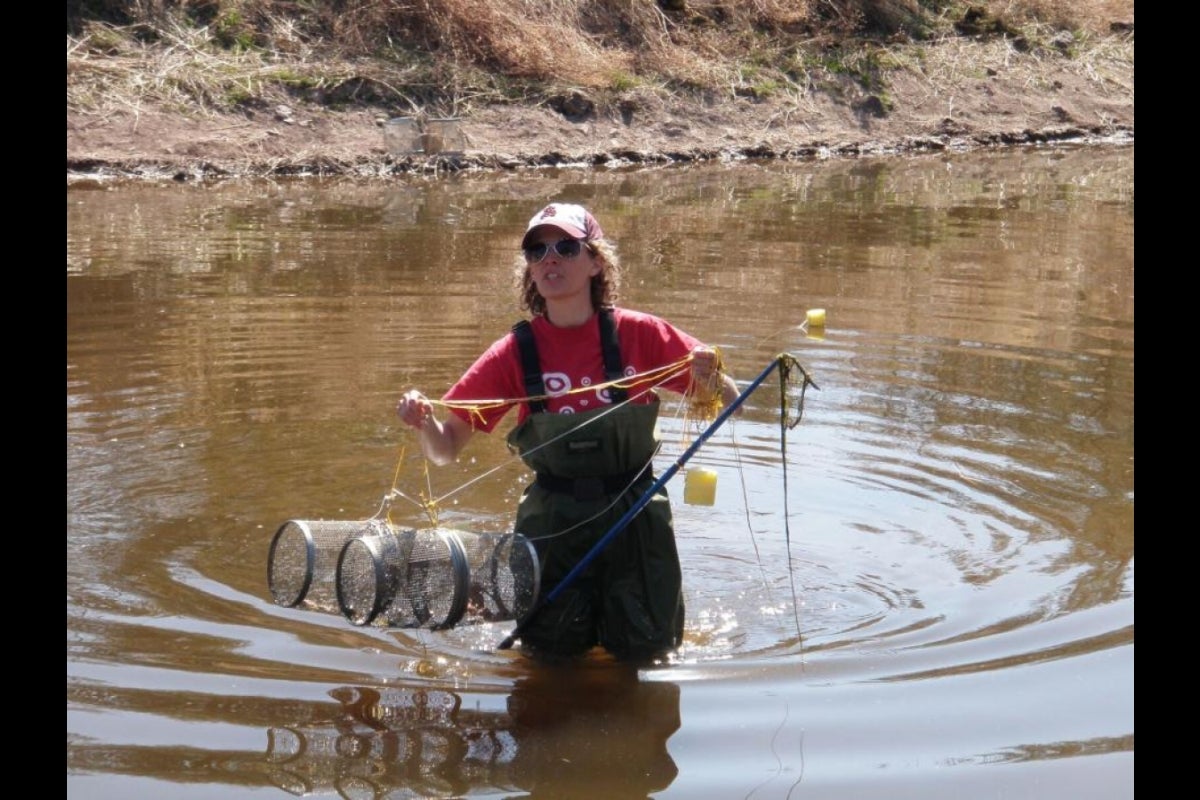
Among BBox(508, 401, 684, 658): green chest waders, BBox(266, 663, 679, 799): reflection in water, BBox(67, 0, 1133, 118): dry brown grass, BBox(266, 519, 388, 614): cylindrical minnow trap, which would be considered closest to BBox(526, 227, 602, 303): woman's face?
BBox(508, 401, 684, 658): green chest waders

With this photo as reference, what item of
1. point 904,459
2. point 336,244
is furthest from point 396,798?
point 336,244

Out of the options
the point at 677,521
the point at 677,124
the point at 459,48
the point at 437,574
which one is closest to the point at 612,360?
the point at 437,574

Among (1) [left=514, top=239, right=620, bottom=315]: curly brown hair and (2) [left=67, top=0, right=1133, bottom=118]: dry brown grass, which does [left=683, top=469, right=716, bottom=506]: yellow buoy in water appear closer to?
(1) [left=514, top=239, right=620, bottom=315]: curly brown hair

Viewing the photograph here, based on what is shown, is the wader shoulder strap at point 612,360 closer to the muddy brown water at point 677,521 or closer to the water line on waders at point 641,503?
the water line on waders at point 641,503

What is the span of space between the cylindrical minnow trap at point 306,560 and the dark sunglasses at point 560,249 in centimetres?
100

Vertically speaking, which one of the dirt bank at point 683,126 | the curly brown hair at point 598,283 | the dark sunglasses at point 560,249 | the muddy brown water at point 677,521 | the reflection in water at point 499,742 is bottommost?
the reflection in water at point 499,742

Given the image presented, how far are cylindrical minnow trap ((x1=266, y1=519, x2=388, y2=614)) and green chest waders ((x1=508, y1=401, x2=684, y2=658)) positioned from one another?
0.55m

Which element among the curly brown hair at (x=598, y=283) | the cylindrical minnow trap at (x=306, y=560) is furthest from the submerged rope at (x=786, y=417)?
the cylindrical minnow trap at (x=306, y=560)

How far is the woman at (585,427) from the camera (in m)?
5.27

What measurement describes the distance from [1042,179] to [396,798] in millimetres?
17603

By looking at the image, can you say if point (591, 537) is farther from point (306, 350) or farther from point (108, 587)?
point (306, 350)

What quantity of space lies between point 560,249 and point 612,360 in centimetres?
38

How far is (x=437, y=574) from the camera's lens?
17.2ft
